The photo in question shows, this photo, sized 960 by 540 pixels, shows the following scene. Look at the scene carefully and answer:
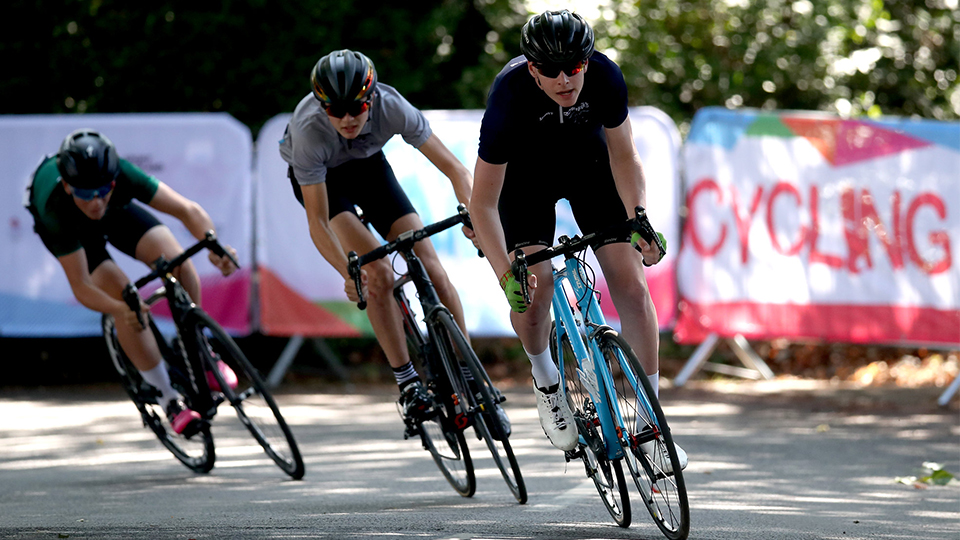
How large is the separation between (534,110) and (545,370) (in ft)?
3.93

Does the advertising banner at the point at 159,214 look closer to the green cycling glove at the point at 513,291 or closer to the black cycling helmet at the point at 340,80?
the black cycling helmet at the point at 340,80

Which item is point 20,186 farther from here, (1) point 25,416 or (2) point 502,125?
(2) point 502,125

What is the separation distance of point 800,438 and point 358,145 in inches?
147

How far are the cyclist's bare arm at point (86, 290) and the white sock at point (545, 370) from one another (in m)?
2.69

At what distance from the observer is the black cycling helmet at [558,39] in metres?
4.40

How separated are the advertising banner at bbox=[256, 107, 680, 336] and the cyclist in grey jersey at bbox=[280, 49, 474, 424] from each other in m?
4.00

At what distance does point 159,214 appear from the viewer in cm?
1021

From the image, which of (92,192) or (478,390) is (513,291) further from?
(92,192)

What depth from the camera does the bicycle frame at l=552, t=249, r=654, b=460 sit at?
4.67m

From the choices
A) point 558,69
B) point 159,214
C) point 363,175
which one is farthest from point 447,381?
point 159,214

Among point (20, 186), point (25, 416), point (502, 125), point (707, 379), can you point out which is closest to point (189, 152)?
point (20, 186)

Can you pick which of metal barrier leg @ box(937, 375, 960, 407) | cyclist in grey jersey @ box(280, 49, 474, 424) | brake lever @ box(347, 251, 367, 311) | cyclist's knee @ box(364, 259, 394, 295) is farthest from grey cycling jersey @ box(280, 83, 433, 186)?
metal barrier leg @ box(937, 375, 960, 407)

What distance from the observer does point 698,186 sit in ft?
32.8

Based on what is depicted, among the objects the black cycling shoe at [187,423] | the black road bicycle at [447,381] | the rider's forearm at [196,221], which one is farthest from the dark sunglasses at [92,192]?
the black road bicycle at [447,381]
